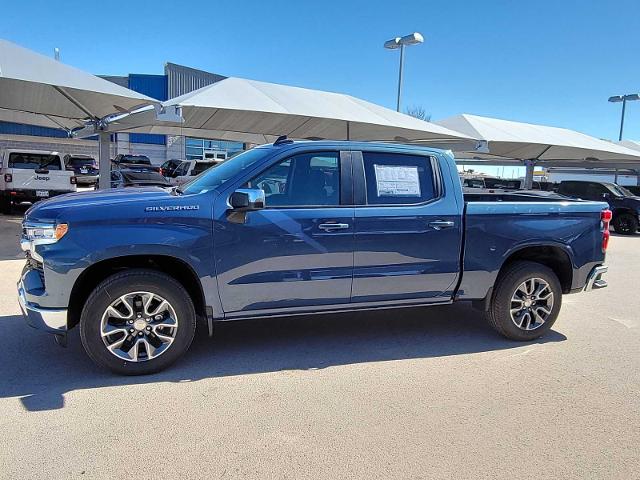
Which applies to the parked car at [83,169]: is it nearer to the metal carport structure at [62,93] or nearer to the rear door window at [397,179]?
the metal carport structure at [62,93]

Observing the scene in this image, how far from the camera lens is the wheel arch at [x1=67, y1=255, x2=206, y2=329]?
3.83 metres

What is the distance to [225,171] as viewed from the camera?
4406 millimetres

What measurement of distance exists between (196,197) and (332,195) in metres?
1.15

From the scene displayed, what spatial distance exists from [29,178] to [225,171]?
11293 mm

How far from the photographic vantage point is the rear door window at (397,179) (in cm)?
444

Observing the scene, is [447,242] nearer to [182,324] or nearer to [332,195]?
[332,195]

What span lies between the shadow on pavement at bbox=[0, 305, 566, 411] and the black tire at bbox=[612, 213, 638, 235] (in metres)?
13.1

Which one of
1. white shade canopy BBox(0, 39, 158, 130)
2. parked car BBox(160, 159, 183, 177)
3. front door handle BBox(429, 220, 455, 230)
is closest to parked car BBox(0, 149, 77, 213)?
white shade canopy BBox(0, 39, 158, 130)

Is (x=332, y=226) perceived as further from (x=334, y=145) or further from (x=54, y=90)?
(x=54, y=90)

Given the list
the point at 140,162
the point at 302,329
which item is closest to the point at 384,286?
the point at 302,329

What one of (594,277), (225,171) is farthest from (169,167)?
(594,277)

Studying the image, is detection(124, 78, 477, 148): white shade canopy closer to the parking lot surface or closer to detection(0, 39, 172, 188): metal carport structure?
detection(0, 39, 172, 188): metal carport structure

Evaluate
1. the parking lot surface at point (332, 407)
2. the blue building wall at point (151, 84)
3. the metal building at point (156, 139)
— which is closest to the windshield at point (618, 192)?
the parking lot surface at point (332, 407)

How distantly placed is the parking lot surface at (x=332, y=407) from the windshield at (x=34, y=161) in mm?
9898
